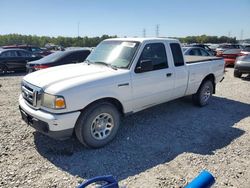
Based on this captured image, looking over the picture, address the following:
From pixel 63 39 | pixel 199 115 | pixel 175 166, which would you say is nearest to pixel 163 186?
pixel 175 166

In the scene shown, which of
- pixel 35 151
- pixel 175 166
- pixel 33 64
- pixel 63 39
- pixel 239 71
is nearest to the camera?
pixel 175 166

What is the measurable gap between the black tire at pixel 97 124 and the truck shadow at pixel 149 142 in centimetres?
17

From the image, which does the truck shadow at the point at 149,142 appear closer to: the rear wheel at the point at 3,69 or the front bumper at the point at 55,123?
the front bumper at the point at 55,123

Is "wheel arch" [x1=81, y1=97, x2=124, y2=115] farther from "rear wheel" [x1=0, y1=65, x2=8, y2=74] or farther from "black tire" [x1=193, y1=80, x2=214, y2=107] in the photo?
"rear wheel" [x1=0, y1=65, x2=8, y2=74]

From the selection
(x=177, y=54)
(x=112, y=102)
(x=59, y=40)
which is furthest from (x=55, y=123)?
(x=59, y=40)

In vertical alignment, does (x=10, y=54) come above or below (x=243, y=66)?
above

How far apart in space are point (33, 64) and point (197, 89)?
6488 millimetres

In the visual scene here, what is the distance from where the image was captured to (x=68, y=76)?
13.4 feet

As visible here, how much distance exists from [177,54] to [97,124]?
2600mm

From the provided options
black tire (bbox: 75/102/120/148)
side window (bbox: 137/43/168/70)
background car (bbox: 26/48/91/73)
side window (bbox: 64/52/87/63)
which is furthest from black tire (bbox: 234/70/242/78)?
black tire (bbox: 75/102/120/148)

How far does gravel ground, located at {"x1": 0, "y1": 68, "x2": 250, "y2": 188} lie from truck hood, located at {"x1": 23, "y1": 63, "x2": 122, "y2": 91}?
116cm

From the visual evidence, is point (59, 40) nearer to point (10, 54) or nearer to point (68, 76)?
point (10, 54)

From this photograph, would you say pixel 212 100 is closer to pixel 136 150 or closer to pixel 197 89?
pixel 197 89

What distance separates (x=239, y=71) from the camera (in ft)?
37.7
